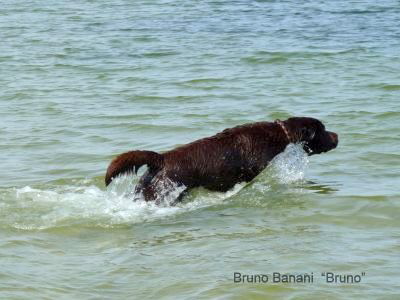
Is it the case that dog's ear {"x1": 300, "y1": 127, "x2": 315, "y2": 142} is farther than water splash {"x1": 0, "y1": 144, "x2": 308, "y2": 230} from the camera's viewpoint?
Yes

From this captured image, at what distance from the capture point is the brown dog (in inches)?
291

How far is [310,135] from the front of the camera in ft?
28.4

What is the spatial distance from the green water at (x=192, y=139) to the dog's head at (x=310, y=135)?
0.67ft

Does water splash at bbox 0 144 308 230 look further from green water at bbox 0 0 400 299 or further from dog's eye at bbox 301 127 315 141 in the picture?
dog's eye at bbox 301 127 315 141

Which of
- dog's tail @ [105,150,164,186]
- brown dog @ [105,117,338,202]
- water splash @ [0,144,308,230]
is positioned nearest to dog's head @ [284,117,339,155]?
brown dog @ [105,117,338,202]

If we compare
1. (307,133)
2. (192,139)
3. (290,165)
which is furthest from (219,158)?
(192,139)

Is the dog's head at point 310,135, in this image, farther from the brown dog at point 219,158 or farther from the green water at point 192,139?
the green water at point 192,139

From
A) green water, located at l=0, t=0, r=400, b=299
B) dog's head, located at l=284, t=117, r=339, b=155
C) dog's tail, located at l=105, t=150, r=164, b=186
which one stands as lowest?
green water, located at l=0, t=0, r=400, b=299

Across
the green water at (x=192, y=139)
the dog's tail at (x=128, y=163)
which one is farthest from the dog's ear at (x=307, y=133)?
the dog's tail at (x=128, y=163)

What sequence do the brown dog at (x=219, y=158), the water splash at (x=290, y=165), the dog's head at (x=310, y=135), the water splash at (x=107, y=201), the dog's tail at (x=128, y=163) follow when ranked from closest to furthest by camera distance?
the dog's tail at (x=128, y=163), the water splash at (x=107, y=201), the brown dog at (x=219, y=158), the water splash at (x=290, y=165), the dog's head at (x=310, y=135)

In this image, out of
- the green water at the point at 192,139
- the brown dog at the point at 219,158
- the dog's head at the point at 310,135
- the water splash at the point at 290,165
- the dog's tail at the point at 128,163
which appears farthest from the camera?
the dog's head at the point at 310,135

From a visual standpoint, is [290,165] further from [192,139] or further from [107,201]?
[192,139]

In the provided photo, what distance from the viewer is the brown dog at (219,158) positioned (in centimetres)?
738

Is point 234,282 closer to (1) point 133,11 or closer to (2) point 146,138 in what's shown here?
(2) point 146,138
